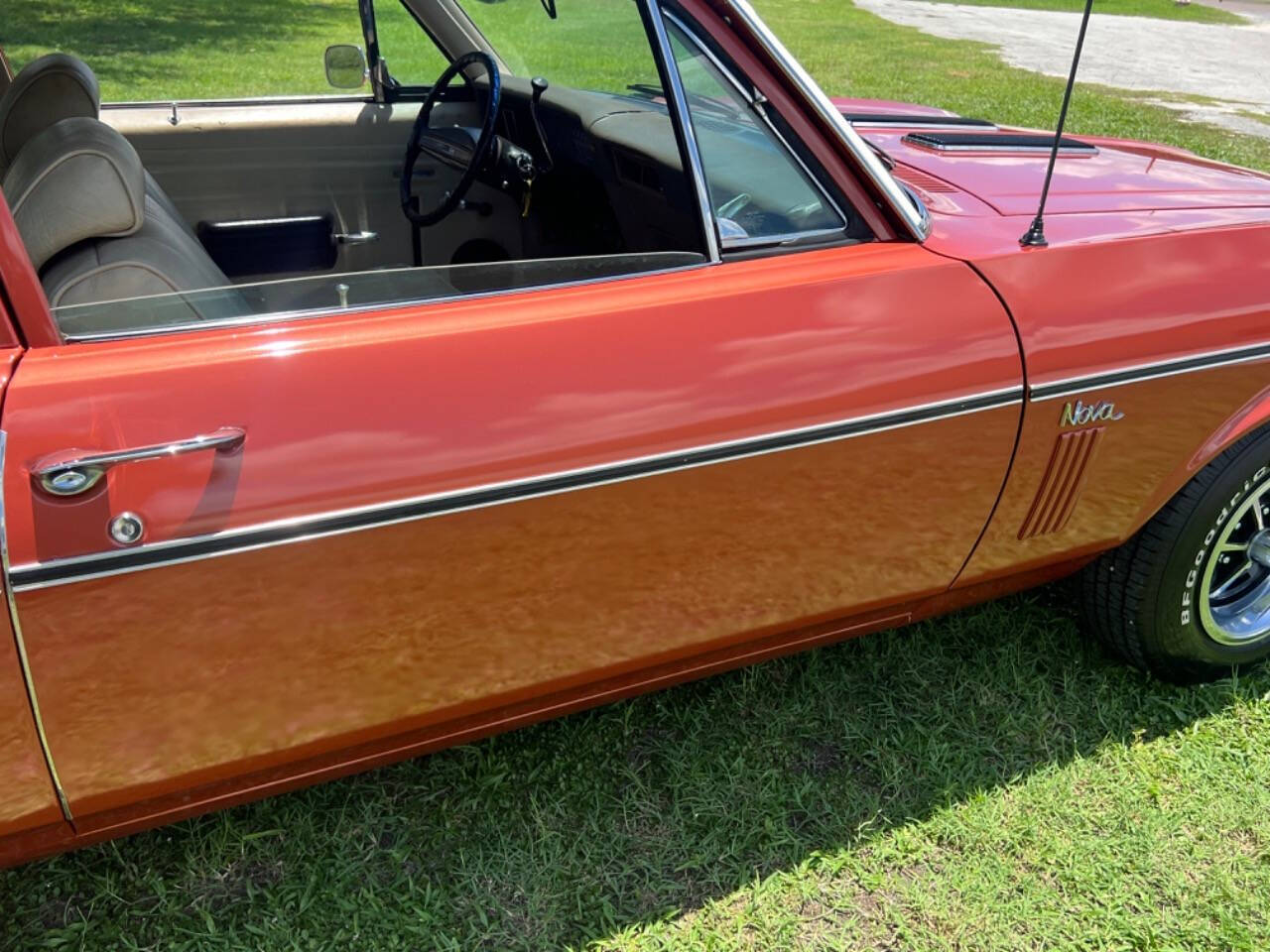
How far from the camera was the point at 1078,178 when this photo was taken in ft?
8.02

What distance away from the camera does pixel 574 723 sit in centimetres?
236

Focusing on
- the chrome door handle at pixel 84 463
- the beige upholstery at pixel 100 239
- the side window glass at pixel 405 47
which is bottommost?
the chrome door handle at pixel 84 463

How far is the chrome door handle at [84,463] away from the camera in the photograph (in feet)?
4.46

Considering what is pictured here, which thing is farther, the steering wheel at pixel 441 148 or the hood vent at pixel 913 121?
the hood vent at pixel 913 121

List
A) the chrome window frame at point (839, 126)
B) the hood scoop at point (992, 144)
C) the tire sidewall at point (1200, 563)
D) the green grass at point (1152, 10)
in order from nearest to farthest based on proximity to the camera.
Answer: the chrome window frame at point (839, 126)
the tire sidewall at point (1200, 563)
the hood scoop at point (992, 144)
the green grass at point (1152, 10)

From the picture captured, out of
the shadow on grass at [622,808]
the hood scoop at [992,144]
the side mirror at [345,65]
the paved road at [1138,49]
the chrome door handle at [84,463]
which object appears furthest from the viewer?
the paved road at [1138,49]

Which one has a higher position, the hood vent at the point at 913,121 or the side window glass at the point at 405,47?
the side window glass at the point at 405,47

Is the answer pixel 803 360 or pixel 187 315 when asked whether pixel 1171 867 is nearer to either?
pixel 803 360

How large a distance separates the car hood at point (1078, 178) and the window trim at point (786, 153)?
0.34 meters

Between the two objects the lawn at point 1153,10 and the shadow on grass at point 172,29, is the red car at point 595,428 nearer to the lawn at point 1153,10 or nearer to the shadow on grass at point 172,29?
the shadow on grass at point 172,29

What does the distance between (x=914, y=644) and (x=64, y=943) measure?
186 cm

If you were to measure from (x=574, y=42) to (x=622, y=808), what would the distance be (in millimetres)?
1589

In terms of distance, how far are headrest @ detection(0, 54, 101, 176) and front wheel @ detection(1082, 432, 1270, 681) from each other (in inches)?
91.4

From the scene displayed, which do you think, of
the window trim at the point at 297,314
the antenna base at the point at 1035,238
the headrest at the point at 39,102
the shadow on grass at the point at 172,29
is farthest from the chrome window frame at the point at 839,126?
the shadow on grass at the point at 172,29
